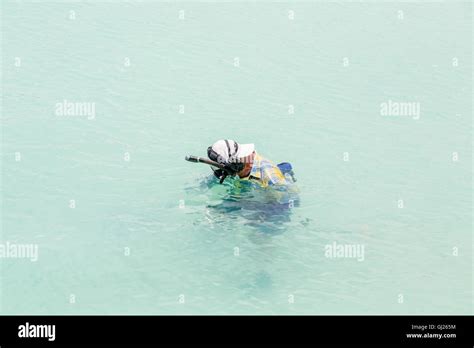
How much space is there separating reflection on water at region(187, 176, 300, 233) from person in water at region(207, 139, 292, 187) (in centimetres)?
18

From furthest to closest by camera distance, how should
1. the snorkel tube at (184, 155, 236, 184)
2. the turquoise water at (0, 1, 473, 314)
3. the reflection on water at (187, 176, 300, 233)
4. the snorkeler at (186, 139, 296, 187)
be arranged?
1. the reflection on water at (187, 176, 300, 233)
2. the snorkeler at (186, 139, 296, 187)
3. the snorkel tube at (184, 155, 236, 184)
4. the turquoise water at (0, 1, 473, 314)

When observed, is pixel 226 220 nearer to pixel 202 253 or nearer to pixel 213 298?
pixel 202 253

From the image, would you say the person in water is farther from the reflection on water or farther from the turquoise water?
the turquoise water

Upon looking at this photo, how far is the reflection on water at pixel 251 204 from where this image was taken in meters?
15.9

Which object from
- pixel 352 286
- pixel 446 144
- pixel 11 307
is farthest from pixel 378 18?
pixel 11 307

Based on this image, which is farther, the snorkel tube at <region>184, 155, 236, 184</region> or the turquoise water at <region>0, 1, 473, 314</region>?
the snorkel tube at <region>184, 155, 236, 184</region>

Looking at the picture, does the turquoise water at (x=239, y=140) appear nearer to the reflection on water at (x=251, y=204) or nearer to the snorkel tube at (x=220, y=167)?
the reflection on water at (x=251, y=204)

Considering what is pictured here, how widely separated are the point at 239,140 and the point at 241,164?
3596 mm

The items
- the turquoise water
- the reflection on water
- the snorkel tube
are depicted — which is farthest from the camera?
the reflection on water

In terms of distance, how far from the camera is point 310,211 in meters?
16.5

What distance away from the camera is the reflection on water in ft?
52.1

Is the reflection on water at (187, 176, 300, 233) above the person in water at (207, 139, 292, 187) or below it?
below

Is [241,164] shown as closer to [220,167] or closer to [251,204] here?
[220,167]

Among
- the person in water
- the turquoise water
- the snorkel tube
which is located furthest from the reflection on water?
the snorkel tube
